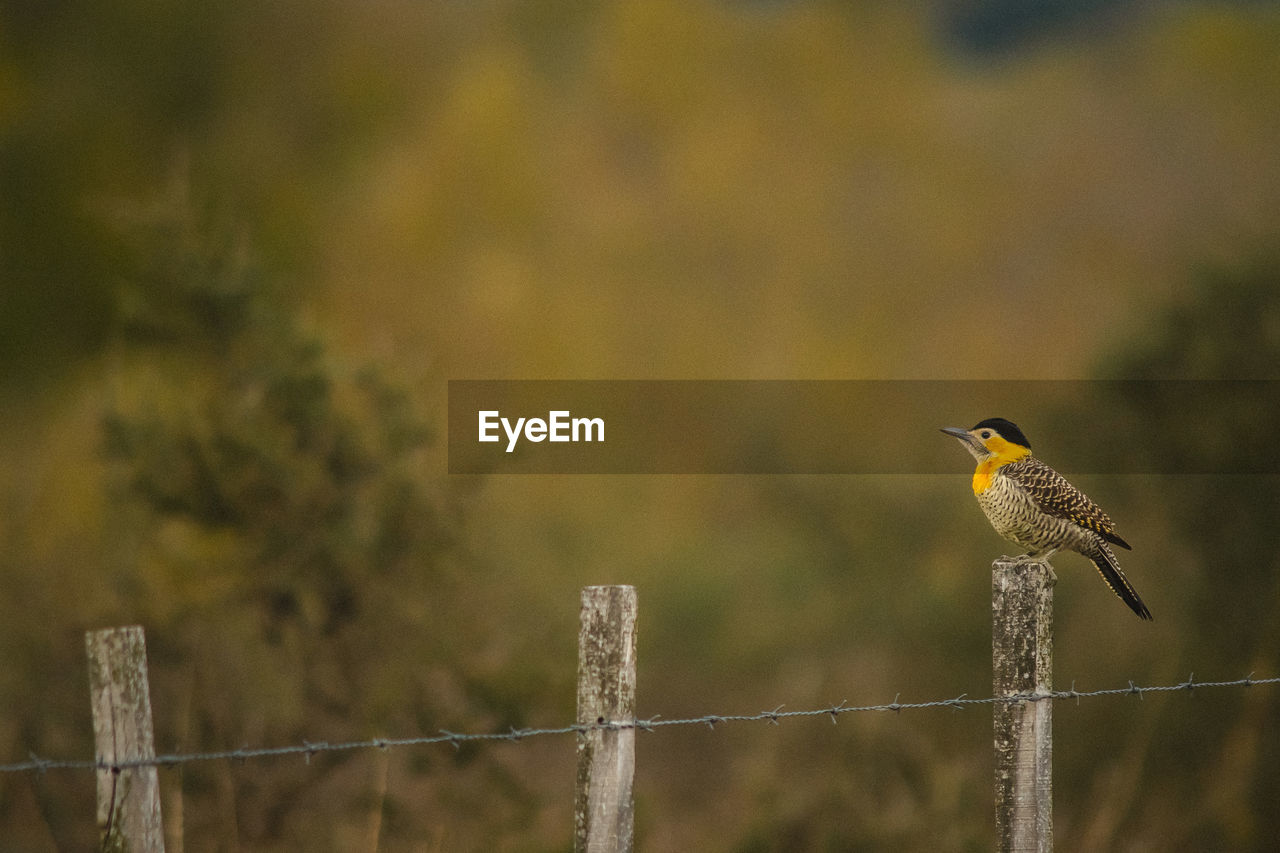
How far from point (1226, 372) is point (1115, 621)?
2076 mm

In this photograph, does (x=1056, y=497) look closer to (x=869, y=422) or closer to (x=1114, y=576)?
(x=1114, y=576)

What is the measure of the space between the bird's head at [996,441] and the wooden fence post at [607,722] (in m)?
2.44

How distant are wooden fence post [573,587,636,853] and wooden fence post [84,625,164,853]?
92 centimetres

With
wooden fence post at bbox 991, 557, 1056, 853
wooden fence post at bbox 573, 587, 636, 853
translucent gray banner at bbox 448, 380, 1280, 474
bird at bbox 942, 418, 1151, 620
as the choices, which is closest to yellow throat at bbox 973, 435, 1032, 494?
bird at bbox 942, 418, 1151, 620

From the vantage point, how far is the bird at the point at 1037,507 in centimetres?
500

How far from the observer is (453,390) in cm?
1528

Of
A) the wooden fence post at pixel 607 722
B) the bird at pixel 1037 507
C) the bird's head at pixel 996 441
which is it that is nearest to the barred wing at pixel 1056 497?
the bird at pixel 1037 507

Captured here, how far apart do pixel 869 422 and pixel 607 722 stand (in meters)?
15.4

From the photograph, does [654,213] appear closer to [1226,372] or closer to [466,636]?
[1226,372]

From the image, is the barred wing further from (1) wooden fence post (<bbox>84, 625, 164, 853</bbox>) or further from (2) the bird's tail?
(1) wooden fence post (<bbox>84, 625, 164, 853</bbox>)

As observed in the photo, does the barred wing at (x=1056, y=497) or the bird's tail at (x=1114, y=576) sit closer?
the bird's tail at (x=1114, y=576)

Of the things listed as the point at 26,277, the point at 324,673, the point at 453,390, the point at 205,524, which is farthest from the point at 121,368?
the point at 26,277

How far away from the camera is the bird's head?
522 cm

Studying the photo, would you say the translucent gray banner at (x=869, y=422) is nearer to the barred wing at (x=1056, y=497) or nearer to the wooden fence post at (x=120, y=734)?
the barred wing at (x=1056, y=497)
